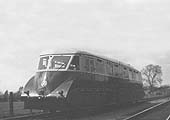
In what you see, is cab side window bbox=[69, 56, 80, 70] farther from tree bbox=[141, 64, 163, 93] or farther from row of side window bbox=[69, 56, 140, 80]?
tree bbox=[141, 64, 163, 93]

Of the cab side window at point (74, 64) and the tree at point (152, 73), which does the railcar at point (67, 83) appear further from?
the tree at point (152, 73)

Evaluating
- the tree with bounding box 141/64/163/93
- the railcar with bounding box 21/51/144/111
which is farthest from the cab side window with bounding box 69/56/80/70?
the tree with bounding box 141/64/163/93

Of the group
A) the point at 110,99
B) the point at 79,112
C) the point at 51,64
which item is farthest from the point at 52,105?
the point at 110,99

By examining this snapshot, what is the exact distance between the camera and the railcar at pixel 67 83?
618 inches

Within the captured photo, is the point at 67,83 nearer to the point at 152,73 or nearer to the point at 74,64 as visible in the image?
the point at 74,64

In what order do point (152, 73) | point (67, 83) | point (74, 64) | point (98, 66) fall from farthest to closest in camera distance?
point (152, 73) → point (98, 66) → point (74, 64) → point (67, 83)

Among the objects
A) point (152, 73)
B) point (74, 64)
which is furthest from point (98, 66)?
point (152, 73)

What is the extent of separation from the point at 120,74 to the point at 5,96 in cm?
858

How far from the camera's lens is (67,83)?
1596 centimetres

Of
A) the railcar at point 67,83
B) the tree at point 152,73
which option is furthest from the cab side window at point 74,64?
the tree at point 152,73

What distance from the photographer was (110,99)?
21422mm

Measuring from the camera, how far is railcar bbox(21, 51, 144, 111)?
1569cm

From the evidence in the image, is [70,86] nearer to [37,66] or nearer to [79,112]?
[37,66]

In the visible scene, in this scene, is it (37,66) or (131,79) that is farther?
(131,79)
